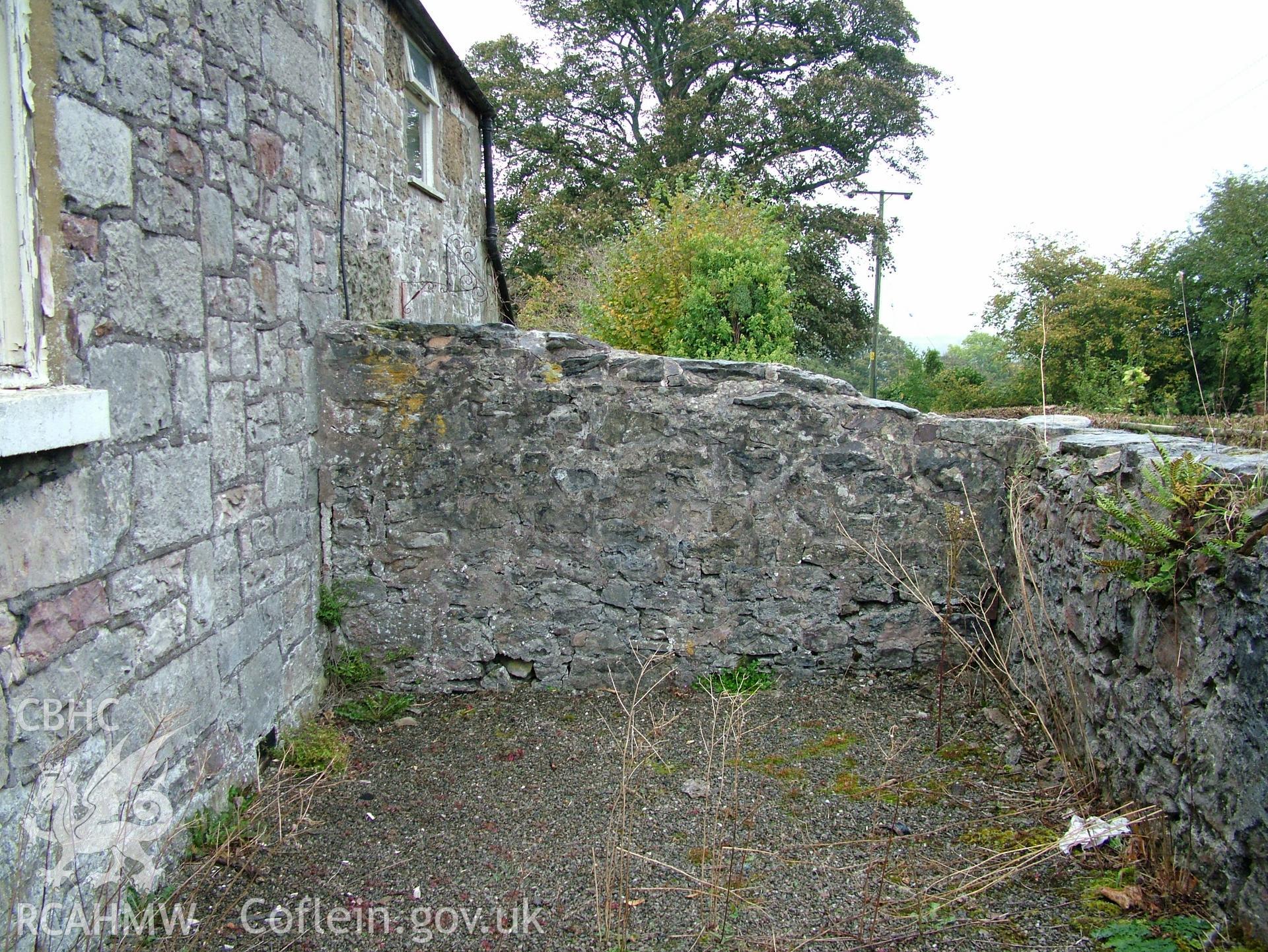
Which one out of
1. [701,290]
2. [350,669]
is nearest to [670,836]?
[350,669]

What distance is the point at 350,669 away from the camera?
4145 mm

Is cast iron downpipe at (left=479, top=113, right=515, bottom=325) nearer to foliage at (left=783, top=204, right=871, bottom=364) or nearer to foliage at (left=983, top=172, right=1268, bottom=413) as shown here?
foliage at (left=783, top=204, right=871, bottom=364)

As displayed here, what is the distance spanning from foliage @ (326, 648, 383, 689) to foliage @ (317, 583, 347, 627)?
0.57ft

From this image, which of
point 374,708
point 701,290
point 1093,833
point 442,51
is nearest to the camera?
point 1093,833

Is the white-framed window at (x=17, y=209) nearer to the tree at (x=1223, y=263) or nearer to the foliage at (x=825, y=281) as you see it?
the foliage at (x=825, y=281)

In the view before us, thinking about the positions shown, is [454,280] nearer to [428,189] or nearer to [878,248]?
[428,189]

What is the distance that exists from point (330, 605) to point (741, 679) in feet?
7.37

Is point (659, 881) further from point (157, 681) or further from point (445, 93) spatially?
point (445, 93)

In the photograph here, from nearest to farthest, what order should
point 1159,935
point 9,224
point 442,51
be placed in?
1. point 9,224
2. point 1159,935
3. point 442,51

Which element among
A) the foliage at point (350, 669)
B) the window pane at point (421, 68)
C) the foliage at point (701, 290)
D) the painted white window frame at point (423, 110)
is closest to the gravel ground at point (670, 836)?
the foliage at point (350, 669)

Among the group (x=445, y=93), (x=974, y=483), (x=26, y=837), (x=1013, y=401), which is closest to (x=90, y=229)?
(x=26, y=837)

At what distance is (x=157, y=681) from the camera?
259cm

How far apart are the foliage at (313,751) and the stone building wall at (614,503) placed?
2.11 feet

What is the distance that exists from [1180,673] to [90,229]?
12.0 feet
